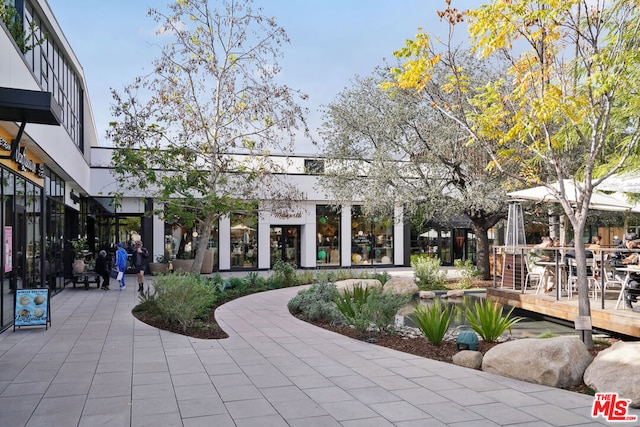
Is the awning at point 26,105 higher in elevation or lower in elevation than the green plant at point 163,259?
higher

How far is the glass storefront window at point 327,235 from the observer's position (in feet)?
82.0

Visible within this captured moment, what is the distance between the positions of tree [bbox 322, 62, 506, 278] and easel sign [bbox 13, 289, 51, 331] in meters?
10.4

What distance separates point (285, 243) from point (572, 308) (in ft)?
53.3

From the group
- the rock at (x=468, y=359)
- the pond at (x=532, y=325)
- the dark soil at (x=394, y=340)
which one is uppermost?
the rock at (x=468, y=359)

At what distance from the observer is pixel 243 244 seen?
23.8 m

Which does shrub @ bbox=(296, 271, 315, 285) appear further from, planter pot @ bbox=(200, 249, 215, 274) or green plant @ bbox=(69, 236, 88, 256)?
green plant @ bbox=(69, 236, 88, 256)

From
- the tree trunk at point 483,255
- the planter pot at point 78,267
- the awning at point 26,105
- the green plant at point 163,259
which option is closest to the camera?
the awning at point 26,105

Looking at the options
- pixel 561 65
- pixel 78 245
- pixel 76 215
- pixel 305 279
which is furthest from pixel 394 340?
pixel 76 215

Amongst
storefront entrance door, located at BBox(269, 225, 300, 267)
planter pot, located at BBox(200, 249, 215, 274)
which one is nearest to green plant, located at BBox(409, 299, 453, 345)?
planter pot, located at BBox(200, 249, 215, 274)

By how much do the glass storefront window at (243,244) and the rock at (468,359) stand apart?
17690 millimetres

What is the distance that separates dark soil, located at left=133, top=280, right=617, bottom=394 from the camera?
6.99m

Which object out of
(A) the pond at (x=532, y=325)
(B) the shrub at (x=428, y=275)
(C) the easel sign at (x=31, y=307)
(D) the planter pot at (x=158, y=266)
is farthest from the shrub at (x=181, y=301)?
(D) the planter pot at (x=158, y=266)

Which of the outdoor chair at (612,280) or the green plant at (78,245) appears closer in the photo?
the outdoor chair at (612,280)

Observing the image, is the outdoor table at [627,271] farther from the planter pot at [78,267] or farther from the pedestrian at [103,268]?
the planter pot at [78,267]
